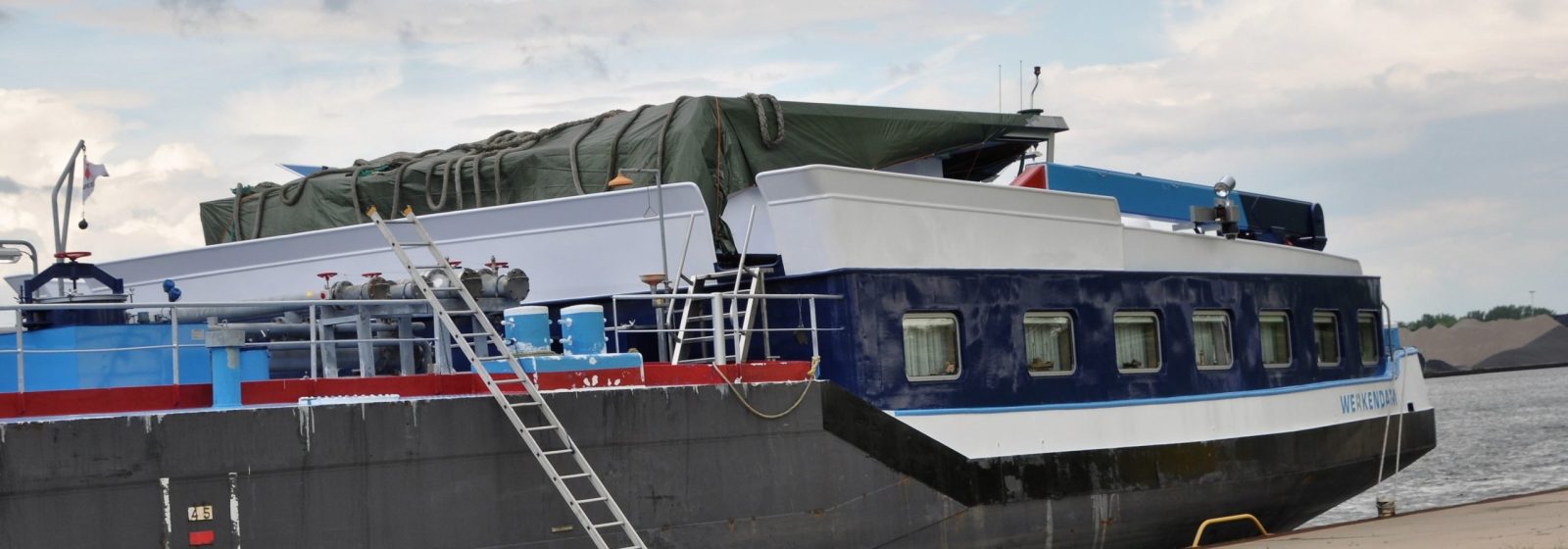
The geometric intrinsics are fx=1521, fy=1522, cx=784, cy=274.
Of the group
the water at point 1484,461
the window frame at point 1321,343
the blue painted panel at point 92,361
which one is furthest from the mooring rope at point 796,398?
the water at point 1484,461

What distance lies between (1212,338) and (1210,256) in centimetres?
93

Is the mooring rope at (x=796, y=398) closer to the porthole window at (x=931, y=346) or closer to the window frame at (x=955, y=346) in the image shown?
the window frame at (x=955, y=346)

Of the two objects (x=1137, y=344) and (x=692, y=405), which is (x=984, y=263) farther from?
(x=692, y=405)

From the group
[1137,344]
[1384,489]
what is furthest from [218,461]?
[1384,489]

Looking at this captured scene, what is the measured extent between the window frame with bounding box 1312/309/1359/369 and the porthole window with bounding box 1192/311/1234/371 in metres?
1.97

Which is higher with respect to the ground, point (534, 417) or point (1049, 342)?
point (1049, 342)

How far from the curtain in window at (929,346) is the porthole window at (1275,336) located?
208 inches

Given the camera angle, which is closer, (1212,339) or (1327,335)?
(1212,339)

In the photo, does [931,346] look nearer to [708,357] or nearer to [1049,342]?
[1049,342]

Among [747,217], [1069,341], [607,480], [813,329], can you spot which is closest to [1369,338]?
[1069,341]

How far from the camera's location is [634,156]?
51.3 ft

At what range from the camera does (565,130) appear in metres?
17.2

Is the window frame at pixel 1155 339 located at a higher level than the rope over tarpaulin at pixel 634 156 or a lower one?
lower

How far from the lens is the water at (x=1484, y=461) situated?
91.7 feet
